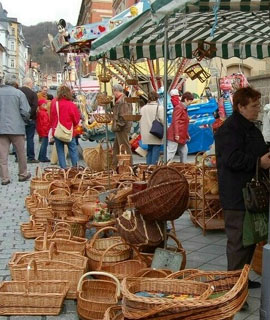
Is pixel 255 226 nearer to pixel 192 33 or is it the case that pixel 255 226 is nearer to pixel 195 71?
pixel 192 33

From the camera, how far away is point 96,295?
412cm

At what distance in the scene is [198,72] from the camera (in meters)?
7.97

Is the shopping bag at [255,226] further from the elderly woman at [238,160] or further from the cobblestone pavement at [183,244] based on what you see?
the cobblestone pavement at [183,244]

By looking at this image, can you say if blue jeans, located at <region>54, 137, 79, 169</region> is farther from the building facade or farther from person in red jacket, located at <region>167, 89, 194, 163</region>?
the building facade

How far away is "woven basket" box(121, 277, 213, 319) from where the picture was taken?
262 cm

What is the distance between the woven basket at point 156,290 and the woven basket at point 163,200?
3.83 ft

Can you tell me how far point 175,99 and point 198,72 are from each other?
5.37ft

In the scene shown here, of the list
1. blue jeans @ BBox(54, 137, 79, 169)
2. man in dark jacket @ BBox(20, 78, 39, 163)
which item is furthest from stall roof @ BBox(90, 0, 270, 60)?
man in dark jacket @ BBox(20, 78, 39, 163)

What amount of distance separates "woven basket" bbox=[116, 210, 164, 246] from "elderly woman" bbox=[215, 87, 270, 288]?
782 millimetres

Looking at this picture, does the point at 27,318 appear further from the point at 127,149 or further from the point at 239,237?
the point at 127,149

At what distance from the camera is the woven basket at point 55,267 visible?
4227 mm

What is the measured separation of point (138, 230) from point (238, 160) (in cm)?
117

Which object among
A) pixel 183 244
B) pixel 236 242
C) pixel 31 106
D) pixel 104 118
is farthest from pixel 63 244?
pixel 31 106

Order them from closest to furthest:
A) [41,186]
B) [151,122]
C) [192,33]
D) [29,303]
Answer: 1. [29,303]
2. [192,33]
3. [41,186]
4. [151,122]
